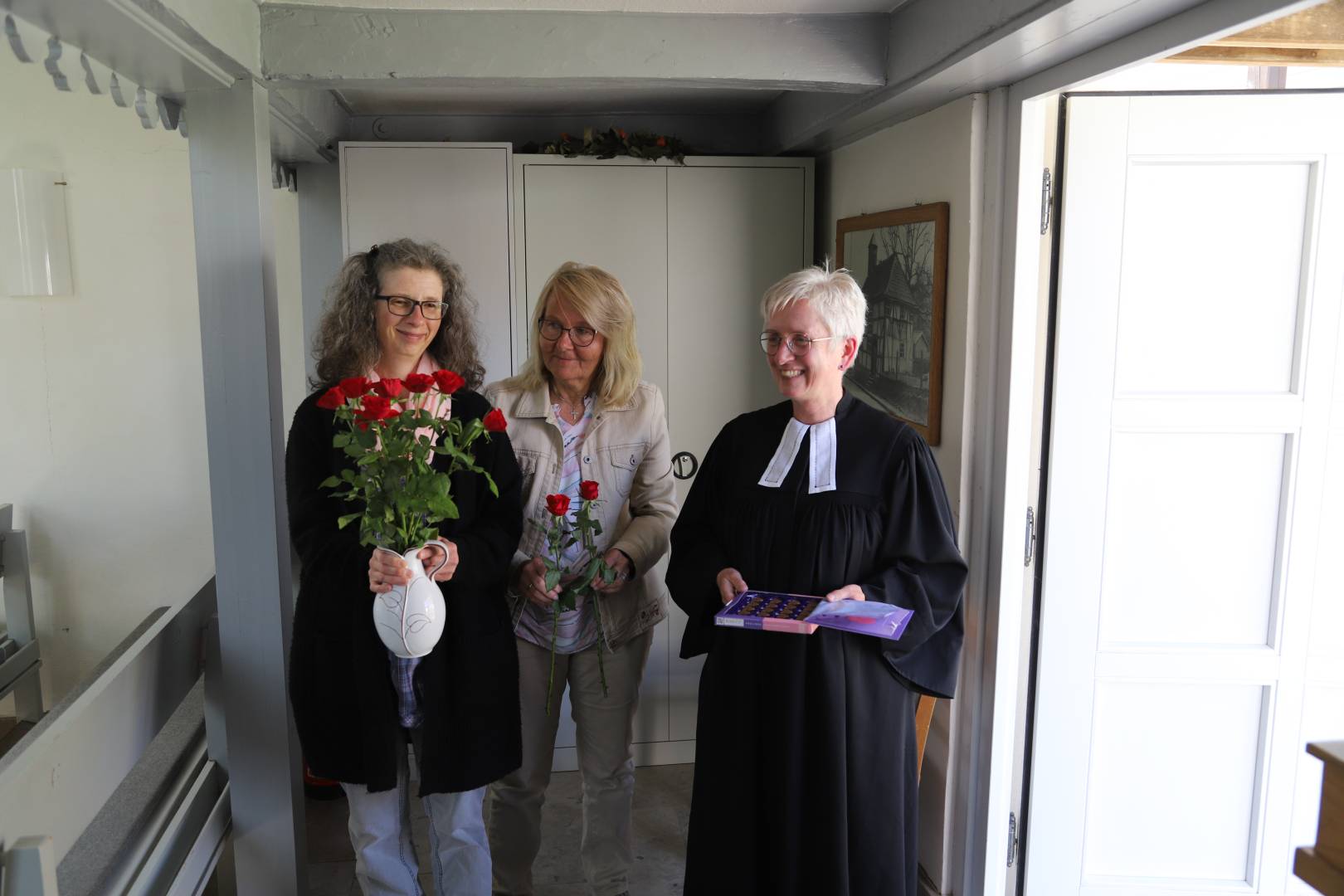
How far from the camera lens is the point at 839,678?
2225 mm

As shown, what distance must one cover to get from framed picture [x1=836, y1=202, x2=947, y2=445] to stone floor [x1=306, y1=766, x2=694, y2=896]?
160 cm

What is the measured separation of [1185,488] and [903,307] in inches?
37.3

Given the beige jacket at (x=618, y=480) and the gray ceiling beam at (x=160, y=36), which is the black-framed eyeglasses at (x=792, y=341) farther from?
the gray ceiling beam at (x=160, y=36)

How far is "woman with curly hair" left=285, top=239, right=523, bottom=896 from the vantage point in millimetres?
2162

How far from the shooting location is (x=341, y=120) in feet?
12.7

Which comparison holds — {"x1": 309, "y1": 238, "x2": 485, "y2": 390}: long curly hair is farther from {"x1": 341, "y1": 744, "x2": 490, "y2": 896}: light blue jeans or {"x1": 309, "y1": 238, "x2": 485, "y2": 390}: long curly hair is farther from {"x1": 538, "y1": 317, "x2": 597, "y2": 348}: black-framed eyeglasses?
{"x1": 341, "y1": 744, "x2": 490, "y2": 896}: light blue jeans

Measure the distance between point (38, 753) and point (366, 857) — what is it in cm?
81

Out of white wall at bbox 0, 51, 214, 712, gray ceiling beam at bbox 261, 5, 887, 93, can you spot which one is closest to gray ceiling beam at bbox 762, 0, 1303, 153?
gray ceiling beam at bbox 261, 5, 887, 93

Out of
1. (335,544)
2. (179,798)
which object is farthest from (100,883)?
(335,544)

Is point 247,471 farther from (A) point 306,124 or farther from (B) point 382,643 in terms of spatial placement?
(A) point 306,124

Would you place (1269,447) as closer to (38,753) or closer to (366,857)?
(366,857)

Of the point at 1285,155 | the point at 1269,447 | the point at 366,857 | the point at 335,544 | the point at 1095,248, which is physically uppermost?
the point at 1285,155

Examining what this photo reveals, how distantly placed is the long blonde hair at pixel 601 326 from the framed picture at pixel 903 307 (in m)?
0.87

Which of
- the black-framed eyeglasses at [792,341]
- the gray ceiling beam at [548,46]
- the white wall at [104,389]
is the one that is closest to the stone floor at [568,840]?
the white wall at [104,389]
